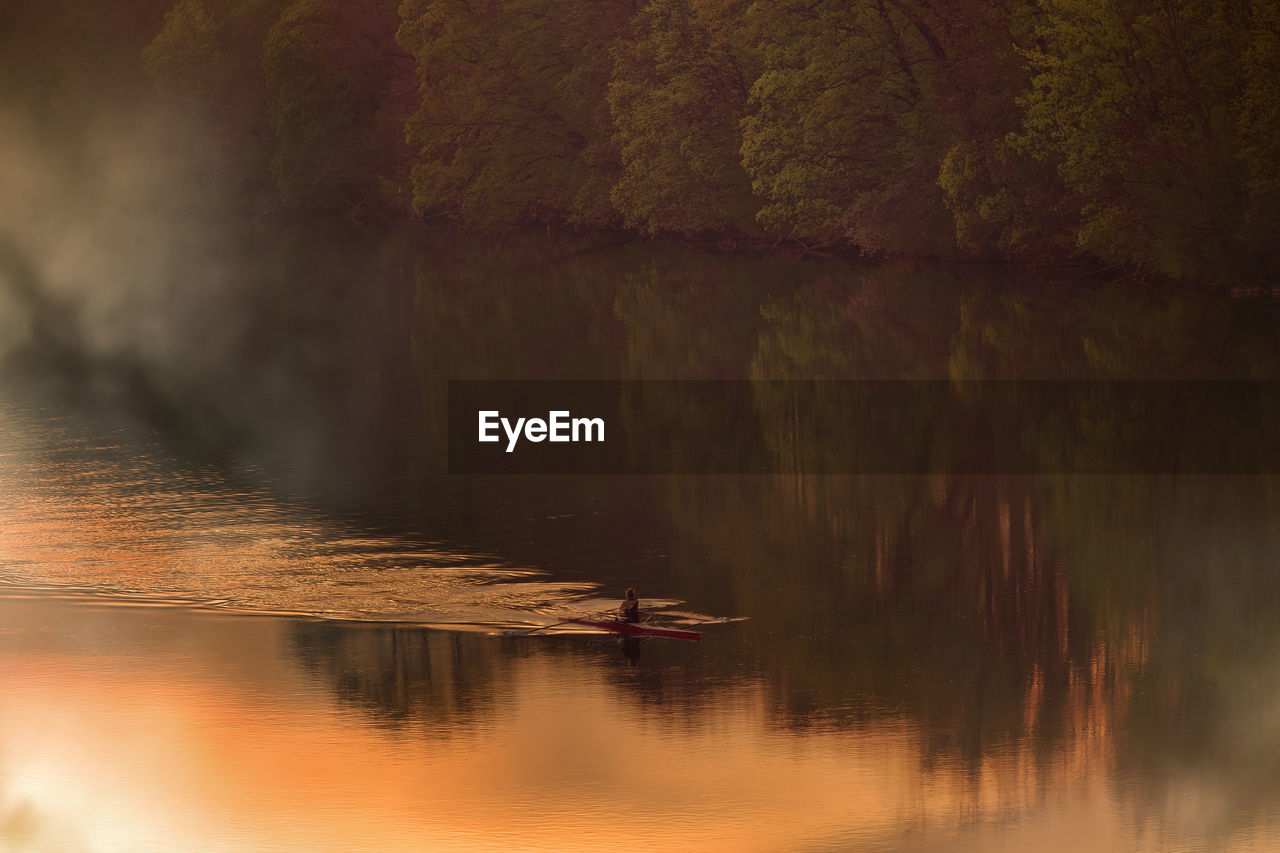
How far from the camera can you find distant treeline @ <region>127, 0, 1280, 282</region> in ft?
187

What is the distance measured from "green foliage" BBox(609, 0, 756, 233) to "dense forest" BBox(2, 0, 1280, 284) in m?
0.11

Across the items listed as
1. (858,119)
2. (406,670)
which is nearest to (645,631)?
(406,670)

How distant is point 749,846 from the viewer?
48.9 ft

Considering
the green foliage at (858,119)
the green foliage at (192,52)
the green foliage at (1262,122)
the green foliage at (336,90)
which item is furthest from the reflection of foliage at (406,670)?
the green foliage at (192,52)

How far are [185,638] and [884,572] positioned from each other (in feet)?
27.7

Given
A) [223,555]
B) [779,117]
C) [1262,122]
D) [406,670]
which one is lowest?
[406,670]

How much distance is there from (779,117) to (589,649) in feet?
188

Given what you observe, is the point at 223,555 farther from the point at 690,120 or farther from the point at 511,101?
the point at 511,101

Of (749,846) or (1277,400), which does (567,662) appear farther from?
A: (1277,400)

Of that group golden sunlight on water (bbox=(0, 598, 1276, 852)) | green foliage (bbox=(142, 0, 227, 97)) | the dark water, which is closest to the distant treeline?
green foliage (bbox=(142, 0, 227, 97))

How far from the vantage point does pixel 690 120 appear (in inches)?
3278

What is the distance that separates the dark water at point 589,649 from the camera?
1586cm

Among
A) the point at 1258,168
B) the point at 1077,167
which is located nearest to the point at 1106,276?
the point at 1077,167

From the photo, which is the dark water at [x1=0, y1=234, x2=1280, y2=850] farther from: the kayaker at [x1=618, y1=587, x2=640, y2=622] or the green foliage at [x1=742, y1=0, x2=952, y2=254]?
the green foliage at [x1=742, y1=0, x2=952, y2=254]
